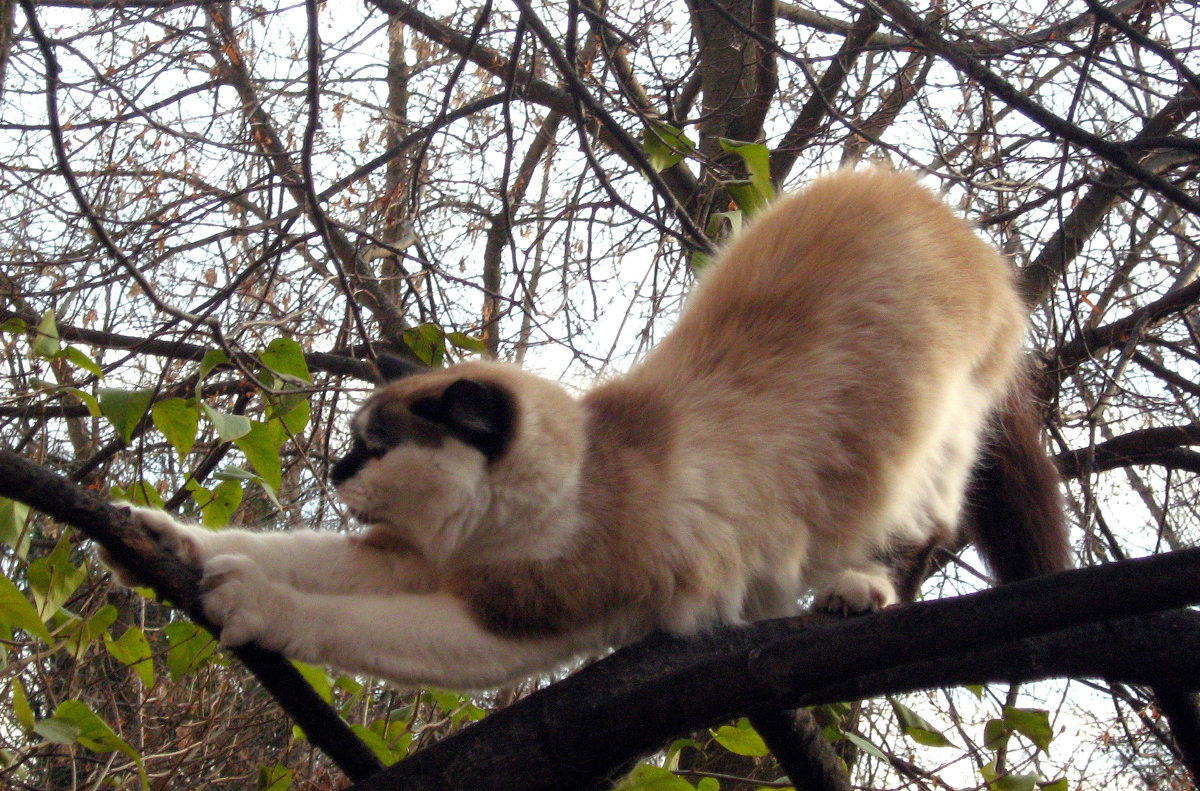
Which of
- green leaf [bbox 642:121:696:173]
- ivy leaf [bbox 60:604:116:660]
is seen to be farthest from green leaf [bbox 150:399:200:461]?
green leaf [bbox 642:121:696:173]

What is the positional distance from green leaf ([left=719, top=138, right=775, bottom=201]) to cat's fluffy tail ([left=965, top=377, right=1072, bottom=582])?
1.08 metres

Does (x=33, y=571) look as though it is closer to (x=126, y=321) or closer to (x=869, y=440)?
(x=869, y=440)

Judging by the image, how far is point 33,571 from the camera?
6.41 ft

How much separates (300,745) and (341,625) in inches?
94.9

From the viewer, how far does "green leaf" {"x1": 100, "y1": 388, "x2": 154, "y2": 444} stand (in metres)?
1.90

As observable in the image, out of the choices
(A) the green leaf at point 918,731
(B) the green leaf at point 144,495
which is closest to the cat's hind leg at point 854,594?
(A) the green leaf at point 918,731

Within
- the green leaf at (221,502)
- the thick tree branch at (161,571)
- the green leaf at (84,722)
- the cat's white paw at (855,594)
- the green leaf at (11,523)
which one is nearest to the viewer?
the thick tree branch at (161,571)

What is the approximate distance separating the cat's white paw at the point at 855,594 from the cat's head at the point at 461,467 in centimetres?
82

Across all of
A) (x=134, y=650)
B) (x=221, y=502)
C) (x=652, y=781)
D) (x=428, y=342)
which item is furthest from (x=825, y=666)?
(x=428, y=342)

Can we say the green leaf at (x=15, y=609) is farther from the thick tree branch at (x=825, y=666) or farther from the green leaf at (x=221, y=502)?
the green leaf at (x=221, y=502)

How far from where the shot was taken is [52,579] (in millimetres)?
1958

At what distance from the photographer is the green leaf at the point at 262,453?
2.20 metres

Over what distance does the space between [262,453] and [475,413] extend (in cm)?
50

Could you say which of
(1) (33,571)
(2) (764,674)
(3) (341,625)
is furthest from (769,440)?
(1) (33,571)
